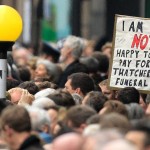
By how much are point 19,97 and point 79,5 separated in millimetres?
30153

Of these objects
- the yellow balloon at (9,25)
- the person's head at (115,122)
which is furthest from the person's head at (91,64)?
the person's head at (115,122)

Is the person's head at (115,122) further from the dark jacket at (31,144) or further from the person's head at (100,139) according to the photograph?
the person's head at (100,139)

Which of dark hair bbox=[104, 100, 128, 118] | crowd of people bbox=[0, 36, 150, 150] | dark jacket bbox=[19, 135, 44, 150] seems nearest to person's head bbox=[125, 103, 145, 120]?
crowd of people bbox=[0, 36, 150, 150]

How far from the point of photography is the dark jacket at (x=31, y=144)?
11763mm

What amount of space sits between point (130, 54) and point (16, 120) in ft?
16.4

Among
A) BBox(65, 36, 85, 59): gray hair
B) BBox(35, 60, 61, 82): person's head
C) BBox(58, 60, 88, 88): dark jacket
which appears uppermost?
BBox(65, 36, 85, 59): gray hair

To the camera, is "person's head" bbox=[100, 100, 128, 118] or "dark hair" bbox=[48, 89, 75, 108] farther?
"dark hair" bbox=[48, 89, 75, 108]

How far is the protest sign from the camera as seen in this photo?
16.8 m

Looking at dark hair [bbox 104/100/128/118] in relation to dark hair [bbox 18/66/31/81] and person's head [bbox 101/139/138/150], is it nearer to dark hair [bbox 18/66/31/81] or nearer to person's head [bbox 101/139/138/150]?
person's head [bbox 101/139/138/150]

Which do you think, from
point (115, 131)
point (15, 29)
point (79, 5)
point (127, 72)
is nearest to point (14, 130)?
point (115, 131)

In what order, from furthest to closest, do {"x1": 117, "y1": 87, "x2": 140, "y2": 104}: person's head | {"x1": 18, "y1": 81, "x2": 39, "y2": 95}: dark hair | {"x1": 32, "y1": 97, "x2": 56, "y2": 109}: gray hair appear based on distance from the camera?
{"x1": 18, "y1": 81, "x2": 39, "y2": 95}: dark hair, {"x1": 117, "y1": 87, "x2": 140, "y2": 104}: person's head, {"x1": 32, "y1": 97, "x2": 56, "y2": 109}: gray hair

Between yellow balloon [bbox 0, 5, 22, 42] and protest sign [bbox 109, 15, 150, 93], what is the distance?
1.88 metres

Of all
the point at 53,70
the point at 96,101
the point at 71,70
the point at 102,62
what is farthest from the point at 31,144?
the point at 102,62

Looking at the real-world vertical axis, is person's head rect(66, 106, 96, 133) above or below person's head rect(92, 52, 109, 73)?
above
